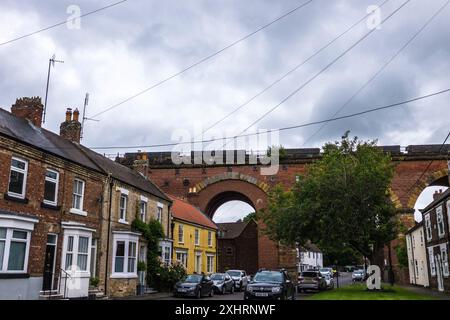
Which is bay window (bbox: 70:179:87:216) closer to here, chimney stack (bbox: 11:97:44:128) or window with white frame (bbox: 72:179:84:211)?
window with white frame (bbox: 72:179:84:211)

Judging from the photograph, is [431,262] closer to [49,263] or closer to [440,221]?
[440,221]

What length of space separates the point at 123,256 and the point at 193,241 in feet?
43.3

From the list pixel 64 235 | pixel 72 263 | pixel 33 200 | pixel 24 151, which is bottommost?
pixel 72 263

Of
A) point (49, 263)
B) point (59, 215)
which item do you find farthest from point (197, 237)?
point (49, 263)

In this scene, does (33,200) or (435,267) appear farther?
(435,267)

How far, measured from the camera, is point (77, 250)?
21.4 m

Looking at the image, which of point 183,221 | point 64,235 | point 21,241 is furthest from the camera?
point 183,221

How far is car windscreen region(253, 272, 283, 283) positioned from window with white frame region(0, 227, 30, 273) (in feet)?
34.9

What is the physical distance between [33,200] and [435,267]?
95.4ft

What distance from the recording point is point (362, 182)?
97.1 ft

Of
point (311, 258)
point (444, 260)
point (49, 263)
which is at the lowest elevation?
point (49, 263)

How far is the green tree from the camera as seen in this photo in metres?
29.4

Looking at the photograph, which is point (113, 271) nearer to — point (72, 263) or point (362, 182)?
point (72, 263)
